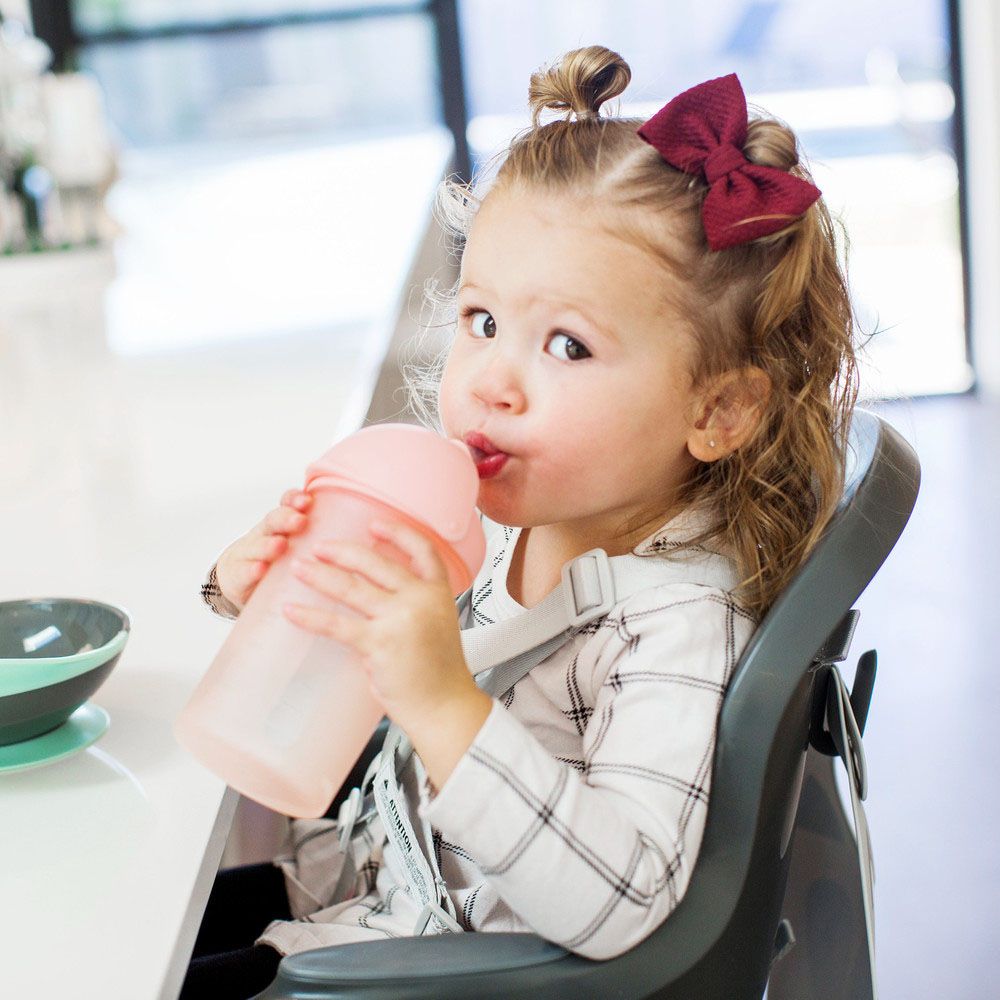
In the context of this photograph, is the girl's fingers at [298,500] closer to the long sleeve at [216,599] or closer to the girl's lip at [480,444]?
the girl's lip at [480,444]

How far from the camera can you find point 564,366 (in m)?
0.90

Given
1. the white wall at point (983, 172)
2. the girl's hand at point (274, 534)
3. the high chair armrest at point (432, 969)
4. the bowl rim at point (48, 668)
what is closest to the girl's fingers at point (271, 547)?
the girl's hand at point (274, 534)

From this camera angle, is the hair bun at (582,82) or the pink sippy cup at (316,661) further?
the hair bun at (582,82)

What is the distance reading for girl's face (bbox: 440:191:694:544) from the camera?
2.95 feet

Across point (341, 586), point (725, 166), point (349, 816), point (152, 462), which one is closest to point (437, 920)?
point (349, 816)

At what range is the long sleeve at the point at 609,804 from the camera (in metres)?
0.74

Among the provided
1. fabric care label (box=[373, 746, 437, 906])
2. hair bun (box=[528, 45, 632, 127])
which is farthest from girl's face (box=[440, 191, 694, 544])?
fabric care label (box=[373, 746, 437, 906])

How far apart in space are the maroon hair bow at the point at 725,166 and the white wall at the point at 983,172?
4.01 metres

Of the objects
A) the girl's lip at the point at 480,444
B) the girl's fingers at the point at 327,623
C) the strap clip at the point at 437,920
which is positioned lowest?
the strap clip at the point at 437,920

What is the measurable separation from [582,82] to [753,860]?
0.58 m

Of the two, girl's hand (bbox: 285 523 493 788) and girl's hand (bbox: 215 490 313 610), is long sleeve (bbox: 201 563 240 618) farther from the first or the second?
girl's hand (bbox: 285 523 493 788)

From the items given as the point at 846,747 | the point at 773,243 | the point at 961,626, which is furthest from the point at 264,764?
the point at 961,626

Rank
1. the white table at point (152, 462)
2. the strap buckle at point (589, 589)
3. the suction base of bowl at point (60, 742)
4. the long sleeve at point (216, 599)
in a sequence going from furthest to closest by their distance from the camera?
the long sleeve at point (216, 599)
the strap buckle at point (589, 589)
the suction base of bowl at point (60, 742)
the white table at point (152, 462)

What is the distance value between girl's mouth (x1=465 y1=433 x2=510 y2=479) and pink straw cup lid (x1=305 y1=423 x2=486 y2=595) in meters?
0.12
